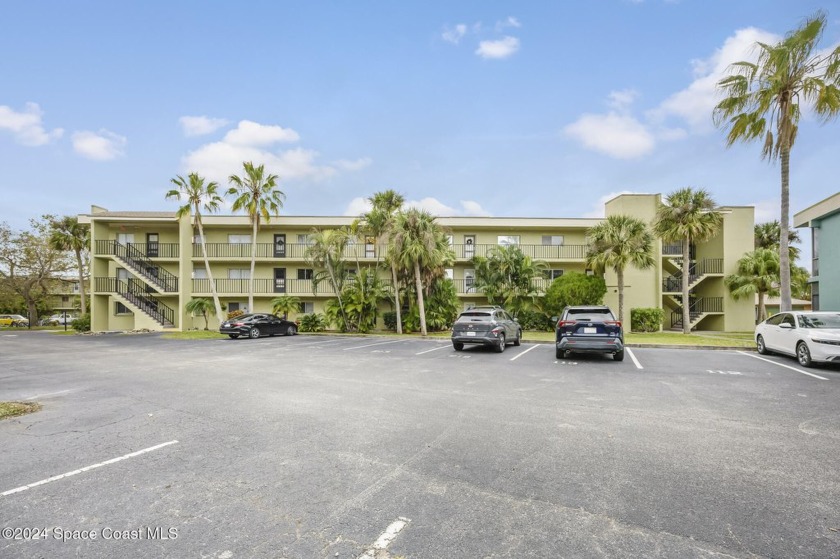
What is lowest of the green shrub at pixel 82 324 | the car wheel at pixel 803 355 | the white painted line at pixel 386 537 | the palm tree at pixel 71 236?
the green shrub at pixel 82 324

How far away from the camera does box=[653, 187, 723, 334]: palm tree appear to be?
73.9ft

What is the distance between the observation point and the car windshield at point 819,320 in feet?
37.9

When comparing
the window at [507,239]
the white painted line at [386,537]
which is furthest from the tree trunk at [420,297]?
the white painted line at [386,537]

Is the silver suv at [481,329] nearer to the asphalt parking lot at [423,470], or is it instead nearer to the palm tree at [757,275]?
the asphalt parking lot at [423,470]

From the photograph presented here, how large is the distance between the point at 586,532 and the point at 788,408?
20.2 ft

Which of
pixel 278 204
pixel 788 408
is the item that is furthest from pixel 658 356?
pixel 278 204

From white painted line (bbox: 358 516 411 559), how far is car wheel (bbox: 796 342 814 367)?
44.0ft

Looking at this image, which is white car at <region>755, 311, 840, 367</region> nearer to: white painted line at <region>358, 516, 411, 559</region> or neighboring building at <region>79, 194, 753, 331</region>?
white painted line at <region>358, 516, 411, 559</region>

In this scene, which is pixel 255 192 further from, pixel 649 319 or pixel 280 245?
pixel 649 319

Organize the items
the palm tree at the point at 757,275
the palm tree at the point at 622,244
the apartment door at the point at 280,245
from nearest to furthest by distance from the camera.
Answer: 1. the palm tree at the point at 622,244
2. the palm tree at the point at 757,275
3. the apartment door at the point at 280,245

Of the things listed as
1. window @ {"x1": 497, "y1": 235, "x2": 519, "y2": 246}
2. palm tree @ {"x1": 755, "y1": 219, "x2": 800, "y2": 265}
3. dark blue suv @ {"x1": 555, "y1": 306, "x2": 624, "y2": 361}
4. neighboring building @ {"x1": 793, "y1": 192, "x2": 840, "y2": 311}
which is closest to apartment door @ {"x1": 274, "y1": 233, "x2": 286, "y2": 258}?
window @ {"x1": 497, "y1": 235, "x2": 519, "y2": 246}

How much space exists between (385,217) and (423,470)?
2084cm

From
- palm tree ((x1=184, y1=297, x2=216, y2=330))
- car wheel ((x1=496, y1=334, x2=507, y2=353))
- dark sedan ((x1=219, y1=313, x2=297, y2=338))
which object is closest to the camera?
car wheel ((x1=496, y1=334, x2=507, y2=353))

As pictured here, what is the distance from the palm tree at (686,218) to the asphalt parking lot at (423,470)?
51.4 ft
